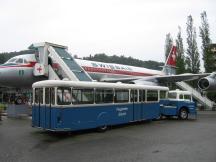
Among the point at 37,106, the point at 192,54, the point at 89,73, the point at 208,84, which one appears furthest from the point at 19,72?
the point at 192,54

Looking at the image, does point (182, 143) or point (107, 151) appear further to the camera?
point (182, 143)

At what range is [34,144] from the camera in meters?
11.4

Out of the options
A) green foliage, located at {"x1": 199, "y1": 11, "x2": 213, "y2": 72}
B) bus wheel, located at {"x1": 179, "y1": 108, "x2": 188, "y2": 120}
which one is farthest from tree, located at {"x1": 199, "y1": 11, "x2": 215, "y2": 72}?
bus wheel, located at {"x1": 179, "y1": 108, "x2": 188, "y2": 120}

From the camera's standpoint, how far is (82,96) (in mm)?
13938

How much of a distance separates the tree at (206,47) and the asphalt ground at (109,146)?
32.6 m

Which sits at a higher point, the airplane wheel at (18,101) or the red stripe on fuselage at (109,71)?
the red stripe on fuselage at (109,71)

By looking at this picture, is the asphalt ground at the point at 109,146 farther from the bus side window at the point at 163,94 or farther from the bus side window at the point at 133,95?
the bus side window at the point at 163,94

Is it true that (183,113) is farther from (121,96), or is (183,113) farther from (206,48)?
(206,48)

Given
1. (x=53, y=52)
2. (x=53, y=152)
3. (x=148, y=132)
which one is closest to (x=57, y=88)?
(x=53, y=152)

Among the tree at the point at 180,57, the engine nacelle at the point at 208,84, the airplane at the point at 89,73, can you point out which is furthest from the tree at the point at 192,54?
the engine nacelle at the point at 208,84

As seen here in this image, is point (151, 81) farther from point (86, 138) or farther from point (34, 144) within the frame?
point (34, 144)

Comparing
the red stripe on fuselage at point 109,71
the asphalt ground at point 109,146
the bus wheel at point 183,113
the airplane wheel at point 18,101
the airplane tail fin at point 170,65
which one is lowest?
the asphalt ground at point 109,146

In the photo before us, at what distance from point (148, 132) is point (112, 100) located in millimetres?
2508

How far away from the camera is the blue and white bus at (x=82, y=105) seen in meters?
13.0
